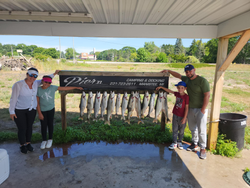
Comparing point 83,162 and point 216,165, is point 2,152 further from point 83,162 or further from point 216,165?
point 216,165

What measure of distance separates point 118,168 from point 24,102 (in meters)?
2.88

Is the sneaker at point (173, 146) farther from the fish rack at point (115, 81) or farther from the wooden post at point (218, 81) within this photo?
the fish rack at point (115, 81)

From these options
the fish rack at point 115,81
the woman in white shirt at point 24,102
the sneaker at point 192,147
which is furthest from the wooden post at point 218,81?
the woman in white shirt at point 24,102

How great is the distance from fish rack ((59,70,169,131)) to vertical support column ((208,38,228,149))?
56.4 inches

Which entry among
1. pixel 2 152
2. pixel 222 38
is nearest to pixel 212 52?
pixel 222 38

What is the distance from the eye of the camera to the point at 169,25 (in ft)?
16.0

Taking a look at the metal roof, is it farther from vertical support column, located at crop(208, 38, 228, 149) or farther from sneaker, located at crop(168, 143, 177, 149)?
sneaker, located at crop(168, 143, 177, 149)

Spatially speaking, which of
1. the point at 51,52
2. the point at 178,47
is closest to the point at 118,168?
the point at 178,47

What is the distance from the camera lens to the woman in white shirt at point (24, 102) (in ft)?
13.5

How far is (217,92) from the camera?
4766 mm

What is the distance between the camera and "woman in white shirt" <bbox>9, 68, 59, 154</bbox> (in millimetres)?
4100

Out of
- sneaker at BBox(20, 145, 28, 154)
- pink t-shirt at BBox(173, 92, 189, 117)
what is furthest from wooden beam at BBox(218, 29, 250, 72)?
sneaker at BBox(20, 145, 28, 154)

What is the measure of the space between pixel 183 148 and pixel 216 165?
3.34 feet

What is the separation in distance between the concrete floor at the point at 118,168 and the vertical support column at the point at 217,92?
0.56 metres
